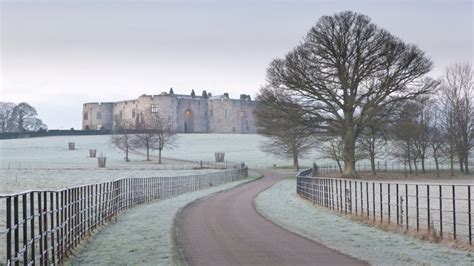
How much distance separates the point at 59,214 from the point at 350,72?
142ft

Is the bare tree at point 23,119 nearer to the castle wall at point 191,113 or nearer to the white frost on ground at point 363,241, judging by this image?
the castle wall at point 191,113

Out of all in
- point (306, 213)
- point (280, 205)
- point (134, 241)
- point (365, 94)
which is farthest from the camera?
point (365, 94)

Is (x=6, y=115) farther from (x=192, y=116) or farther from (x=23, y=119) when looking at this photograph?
(x=192, y=116)

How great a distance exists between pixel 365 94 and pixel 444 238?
38985 millimetres

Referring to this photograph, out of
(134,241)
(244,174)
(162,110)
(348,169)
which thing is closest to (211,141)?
(162,110)

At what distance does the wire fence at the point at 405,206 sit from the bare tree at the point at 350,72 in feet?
50.0

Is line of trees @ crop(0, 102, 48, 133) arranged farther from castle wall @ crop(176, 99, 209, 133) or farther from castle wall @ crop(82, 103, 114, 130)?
castle wall @ crop(176, 99, 209, 133)

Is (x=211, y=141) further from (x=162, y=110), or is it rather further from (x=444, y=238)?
(x=444, y=238)

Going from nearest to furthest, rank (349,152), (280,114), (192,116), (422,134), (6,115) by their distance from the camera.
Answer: (280,114) < (349,152) < (422,134) < (192,116) < (6,115)

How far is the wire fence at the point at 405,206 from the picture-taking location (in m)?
16.0

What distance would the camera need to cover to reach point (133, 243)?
51.1ft

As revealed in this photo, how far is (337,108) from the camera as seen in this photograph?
55.0 meters

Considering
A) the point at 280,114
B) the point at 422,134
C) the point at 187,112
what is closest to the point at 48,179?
the point at 280,114

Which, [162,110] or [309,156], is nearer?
[309,156]
